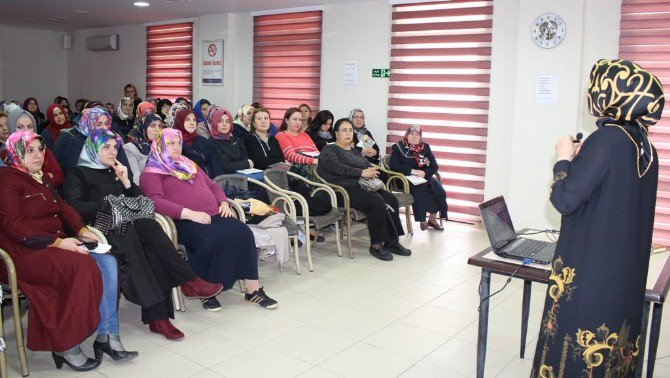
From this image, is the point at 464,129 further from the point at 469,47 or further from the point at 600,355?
the point at 600,355

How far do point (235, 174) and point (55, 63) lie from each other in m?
8.69

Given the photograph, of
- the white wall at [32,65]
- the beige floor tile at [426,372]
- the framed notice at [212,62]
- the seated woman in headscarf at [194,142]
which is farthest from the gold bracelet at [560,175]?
the white wall at [32,65]

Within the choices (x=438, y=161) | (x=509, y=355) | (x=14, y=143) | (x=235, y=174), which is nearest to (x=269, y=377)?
(x=509, y=355)

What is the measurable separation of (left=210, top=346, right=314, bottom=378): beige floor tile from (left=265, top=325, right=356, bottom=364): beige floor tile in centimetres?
Result: 7

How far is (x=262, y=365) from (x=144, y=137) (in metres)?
2.73

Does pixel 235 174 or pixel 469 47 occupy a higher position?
pixel 469 47

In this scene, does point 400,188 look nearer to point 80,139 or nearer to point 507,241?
→ point 80,139

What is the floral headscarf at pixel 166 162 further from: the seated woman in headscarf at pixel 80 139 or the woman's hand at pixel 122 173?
the seated woman in headscarf at pixel 80 139

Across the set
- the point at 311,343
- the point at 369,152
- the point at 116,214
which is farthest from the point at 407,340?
the point at 369,152

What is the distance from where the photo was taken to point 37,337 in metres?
2.87

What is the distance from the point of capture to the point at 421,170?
6398 mm

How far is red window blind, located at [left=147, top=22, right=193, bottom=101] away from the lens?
9648 millimetres

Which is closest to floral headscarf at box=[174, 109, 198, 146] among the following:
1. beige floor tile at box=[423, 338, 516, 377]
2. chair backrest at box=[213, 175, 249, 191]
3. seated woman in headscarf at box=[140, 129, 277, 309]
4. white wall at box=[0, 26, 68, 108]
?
chair backrest at box=[213, 175, 249, 191]

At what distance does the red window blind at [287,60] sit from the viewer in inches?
320
